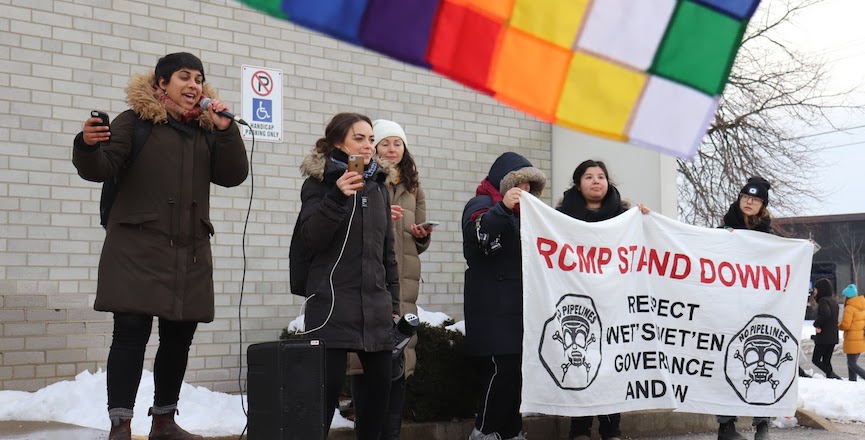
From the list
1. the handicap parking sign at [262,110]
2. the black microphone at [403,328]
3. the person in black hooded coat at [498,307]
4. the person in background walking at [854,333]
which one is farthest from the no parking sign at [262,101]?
the person in background walking at [854,333]

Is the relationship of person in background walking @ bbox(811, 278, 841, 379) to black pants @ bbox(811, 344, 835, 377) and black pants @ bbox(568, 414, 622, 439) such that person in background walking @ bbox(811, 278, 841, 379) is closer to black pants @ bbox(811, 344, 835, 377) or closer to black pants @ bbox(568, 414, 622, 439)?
black pants @ bbox(811, 344, 835, 377)

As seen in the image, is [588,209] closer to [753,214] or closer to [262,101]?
[753,214]

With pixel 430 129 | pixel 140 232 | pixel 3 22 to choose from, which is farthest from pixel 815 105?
pixel 140 232

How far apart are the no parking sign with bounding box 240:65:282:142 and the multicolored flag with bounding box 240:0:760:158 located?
24.8 ft

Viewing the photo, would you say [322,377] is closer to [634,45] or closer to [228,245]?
[634,45]

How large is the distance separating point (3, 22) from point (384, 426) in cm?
458

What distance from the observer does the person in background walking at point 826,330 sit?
16703mm

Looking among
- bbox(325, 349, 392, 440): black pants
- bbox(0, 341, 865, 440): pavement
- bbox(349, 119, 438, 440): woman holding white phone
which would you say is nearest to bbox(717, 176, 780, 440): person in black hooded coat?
bbox(0, 341, 865, 440): pavement

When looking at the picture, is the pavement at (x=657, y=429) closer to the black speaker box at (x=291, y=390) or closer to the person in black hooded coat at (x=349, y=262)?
the black speaker box at (x=291, y=390)

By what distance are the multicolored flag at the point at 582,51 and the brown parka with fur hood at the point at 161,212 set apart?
3.16 m

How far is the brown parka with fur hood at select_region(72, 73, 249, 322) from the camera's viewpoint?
4.22 meters

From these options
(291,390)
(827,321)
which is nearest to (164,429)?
(291,390)

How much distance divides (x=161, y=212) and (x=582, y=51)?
344 centimetres

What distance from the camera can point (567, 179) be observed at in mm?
10695
